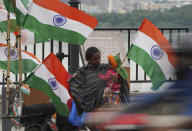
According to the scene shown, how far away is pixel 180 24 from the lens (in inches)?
564

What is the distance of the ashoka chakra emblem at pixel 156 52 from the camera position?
31.1 ft

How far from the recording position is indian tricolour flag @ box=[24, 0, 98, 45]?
9.29 metres

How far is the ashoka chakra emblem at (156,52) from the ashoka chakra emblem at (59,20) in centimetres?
121

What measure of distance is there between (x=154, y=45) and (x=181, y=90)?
4.29 m

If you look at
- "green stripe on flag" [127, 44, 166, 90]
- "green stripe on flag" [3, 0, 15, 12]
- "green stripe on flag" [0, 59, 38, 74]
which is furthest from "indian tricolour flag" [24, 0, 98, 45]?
"green stripe on flag" [0, 59, 38, 74]

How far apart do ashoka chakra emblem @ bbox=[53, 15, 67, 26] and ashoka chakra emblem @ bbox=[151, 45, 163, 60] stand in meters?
1.21

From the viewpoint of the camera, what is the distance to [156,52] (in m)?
9.55

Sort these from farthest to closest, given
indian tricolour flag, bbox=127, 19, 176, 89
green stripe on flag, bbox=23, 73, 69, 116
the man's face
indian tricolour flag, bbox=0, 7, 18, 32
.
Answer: indian tricolour flag, bbox=0, 7, 18, 32, indian tricolour flag, bbox=127, 19, 176, 89, green stripe on flag, bbox=23, 73, 69, 116, the man's face

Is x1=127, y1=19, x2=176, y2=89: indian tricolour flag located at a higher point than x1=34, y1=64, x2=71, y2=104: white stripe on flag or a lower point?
higher

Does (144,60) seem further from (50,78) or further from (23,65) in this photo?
(23,65)

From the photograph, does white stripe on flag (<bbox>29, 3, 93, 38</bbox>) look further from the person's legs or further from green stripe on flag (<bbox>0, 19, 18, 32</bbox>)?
the person's legs

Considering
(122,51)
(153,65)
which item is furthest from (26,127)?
(122,51)

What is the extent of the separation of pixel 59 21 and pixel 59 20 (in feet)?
0.04

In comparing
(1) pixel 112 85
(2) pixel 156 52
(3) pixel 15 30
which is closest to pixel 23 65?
(3) pixel 15 30
